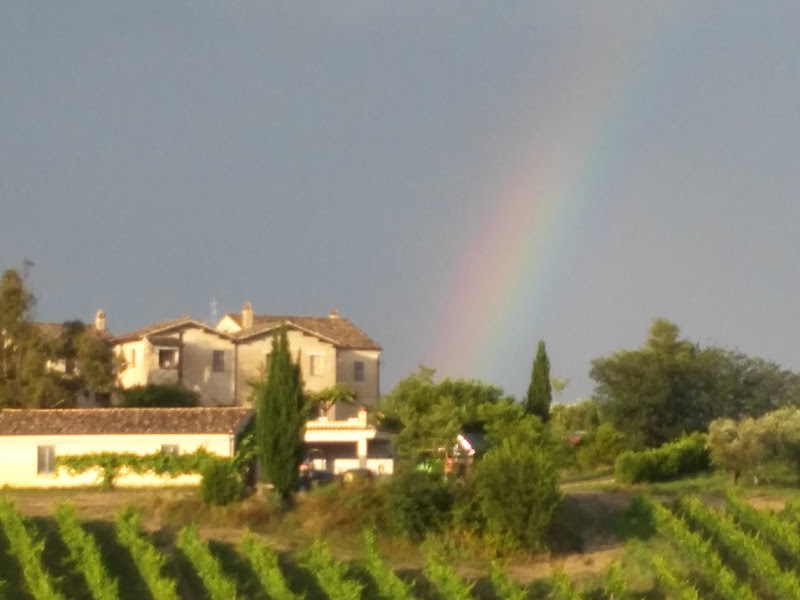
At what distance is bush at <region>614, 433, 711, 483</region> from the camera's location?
3947cm

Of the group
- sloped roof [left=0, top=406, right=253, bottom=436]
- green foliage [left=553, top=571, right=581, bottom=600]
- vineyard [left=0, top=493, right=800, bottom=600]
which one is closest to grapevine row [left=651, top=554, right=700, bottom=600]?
vineyard [left=0, top=493, right=800, bottom=600]

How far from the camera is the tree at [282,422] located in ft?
107

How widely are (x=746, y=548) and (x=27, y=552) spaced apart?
14739 millimetres

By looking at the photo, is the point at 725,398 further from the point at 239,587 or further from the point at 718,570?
the point at 239,587

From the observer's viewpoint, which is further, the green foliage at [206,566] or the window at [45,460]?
the window at [45,460]

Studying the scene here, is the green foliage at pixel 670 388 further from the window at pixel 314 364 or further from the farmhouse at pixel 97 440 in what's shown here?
the farmhouse at pixel 97 440

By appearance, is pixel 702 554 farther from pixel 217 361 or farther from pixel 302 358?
pixel 217 361

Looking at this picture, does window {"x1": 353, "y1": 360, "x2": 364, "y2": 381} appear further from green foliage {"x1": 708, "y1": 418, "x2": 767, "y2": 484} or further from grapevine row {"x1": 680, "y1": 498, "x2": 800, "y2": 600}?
grapevine row {"x1": 680, "y1": 498, "x2": 800, "y2": 600}

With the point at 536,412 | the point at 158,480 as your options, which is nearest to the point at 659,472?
the point at 536,412

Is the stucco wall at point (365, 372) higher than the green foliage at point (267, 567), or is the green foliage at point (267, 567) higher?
the stucco wall at point (365, 372)

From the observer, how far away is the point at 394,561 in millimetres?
29328

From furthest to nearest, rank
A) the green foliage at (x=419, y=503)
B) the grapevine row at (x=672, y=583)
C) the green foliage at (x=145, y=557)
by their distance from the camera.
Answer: the green foliage at (x=419, y=503), the grapevine row at (x=672, y=583), the green foliage at (x=145, y=557)

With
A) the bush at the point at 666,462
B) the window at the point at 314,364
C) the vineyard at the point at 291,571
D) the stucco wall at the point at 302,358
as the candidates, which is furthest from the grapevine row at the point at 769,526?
the window at the point at 314,364

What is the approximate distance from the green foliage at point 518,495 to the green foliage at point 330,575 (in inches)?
225
